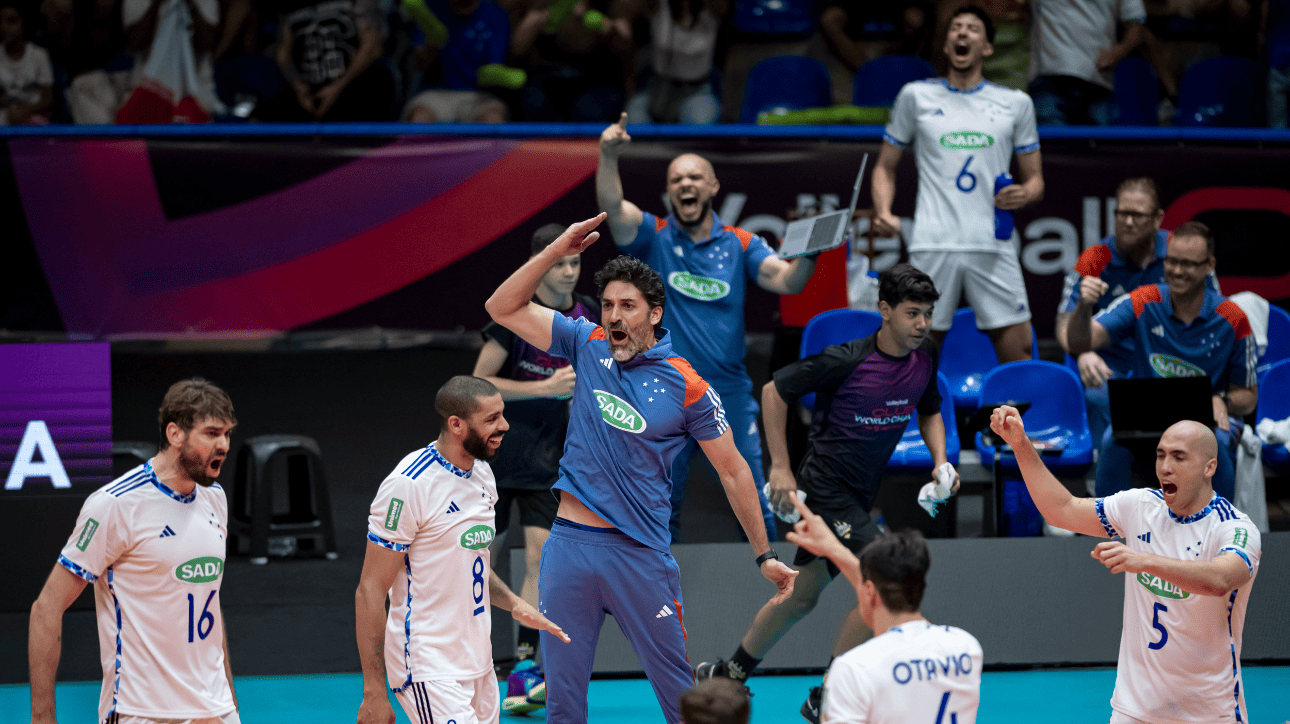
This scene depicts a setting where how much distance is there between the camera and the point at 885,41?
12.2 metres

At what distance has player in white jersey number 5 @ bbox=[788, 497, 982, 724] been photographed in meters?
3.24

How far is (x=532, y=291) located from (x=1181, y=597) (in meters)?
2.59

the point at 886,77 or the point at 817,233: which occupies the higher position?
the point at 886,77

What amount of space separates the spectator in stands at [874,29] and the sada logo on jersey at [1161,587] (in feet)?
26.9

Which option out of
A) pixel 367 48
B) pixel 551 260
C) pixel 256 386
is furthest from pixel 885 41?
pixel 551 260

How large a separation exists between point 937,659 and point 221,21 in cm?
1044

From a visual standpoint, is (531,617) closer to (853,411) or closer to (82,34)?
(853,411)

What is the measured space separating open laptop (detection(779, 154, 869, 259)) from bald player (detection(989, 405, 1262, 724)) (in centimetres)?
253

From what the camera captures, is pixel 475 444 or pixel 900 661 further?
pixel 475 444

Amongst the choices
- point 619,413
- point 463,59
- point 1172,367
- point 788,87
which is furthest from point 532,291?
point 788,87

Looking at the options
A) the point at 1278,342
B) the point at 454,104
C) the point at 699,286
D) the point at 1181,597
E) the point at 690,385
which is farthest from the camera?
the point at 454,104

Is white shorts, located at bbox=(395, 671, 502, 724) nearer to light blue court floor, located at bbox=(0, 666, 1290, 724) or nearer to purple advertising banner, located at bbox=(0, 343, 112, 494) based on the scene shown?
light blue court floor, located at bbox=(0, 666, 1290, 724)

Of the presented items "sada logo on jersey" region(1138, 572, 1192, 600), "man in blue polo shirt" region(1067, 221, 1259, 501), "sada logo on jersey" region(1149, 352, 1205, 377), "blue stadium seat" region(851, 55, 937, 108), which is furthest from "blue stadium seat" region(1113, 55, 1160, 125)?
"sada logo on jersey" region(1138, 572, 1192, 600)

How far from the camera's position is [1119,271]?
26.9ft
